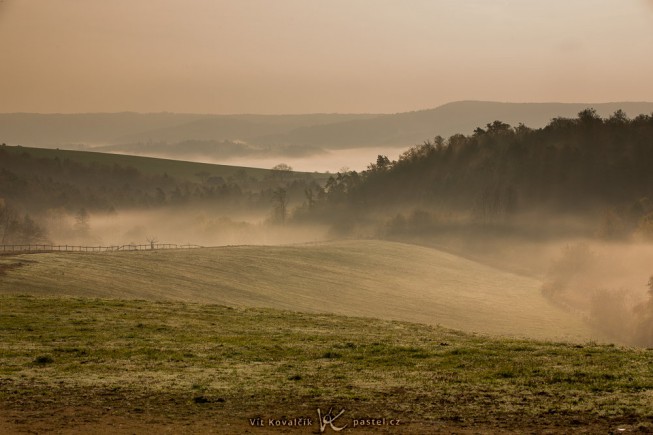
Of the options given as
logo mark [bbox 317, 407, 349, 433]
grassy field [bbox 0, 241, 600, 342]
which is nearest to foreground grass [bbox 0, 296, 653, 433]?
logo mark [bbox 317, 407, 349, 433]

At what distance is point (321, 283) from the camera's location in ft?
356

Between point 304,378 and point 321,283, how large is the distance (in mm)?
77823

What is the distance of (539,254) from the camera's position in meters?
177

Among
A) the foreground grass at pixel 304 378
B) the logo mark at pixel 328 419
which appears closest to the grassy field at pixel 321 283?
the foreground grass at pixel 304 378

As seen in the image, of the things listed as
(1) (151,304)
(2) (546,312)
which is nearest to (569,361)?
(1) (151,304)

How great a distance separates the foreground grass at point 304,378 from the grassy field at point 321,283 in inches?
1003

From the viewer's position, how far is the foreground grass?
24234 mm

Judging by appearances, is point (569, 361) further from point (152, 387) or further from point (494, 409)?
point (152, 387)

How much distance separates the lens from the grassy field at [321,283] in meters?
74.2

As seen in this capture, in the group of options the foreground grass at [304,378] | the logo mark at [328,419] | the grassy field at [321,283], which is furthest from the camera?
the grassy field at [321,283]

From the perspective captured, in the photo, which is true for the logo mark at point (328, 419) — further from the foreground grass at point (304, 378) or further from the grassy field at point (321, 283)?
the grassy field at point (321, 283)

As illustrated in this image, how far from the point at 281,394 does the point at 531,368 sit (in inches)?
350

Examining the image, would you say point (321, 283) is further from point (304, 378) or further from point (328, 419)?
point (328, 419)

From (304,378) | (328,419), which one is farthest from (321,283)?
(328,419)
